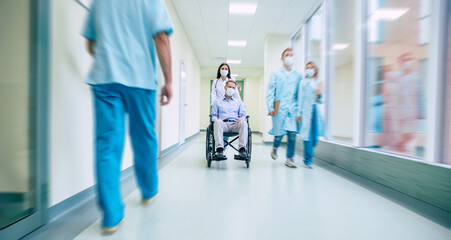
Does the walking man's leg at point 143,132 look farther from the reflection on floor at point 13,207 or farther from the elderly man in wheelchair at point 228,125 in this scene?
the elderly man in wheelchair at point 228,125

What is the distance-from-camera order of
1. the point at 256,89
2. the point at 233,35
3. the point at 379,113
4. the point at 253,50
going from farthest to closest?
1. the point at 256,89
2. the point at 253,50
3. the point at 233,35
4. the point at 379,113

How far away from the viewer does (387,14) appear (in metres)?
2.42

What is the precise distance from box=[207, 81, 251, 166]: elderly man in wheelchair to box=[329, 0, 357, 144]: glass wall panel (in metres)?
1.46

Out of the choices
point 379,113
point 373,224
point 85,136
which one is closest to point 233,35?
point 379,113

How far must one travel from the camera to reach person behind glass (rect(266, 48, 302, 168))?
Answer: 8.92ft

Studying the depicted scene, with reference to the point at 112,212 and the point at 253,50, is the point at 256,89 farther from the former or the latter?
the point at 112,212

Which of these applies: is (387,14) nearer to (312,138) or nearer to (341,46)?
(341,46)

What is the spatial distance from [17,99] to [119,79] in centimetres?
51

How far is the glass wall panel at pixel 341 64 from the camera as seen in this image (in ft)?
10.8

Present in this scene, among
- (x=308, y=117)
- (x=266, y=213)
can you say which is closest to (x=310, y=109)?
(x=308, y=117)

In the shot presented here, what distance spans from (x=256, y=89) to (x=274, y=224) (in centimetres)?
929

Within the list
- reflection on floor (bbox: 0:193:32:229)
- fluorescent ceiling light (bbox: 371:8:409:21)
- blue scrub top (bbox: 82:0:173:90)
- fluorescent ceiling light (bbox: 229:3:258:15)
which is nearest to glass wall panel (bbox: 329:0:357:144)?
fluorescent ceiling light (bbox: 371:8:409:21)

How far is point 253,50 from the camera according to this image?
21.2 ft

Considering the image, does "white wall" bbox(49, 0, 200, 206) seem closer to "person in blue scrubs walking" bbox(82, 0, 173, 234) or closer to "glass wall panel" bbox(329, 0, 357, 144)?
"person in blue scrubs walking" bbox(82, 0, 173, 234)
